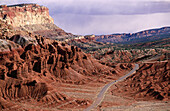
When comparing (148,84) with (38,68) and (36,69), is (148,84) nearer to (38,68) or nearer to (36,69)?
(38,68)

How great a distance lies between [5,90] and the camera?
116m

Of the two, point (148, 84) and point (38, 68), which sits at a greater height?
point (38, 68)


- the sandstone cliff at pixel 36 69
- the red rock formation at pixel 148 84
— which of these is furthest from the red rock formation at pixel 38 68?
the red rock formation at pixel 148 84

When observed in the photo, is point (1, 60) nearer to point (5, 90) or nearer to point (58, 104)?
point (5, 90)

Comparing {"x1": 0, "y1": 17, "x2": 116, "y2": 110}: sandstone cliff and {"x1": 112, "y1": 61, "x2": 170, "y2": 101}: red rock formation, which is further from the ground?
{"x1": 0, "y1": 17, "x2": 116, "y2": 110}: sandstone cliff

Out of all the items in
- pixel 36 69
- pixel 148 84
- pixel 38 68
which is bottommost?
pixel 148 84

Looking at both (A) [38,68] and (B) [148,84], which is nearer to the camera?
(B) [148,84]

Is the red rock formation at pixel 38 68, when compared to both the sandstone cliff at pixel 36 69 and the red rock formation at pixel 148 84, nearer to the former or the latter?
the sandstone cliff at pixel 36 69

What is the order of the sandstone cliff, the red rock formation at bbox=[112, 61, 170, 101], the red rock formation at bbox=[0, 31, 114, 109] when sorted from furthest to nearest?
the red rock formation at bbox=[112, 61, 170, 101] < the red rock formation at bbox=[0, 31, 114, 109] < the sandstone cliff

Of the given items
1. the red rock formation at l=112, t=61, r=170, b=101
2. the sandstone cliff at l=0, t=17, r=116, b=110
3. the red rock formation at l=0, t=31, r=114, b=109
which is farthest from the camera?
the red rock formation at l=112, t=61, r=170, b=101

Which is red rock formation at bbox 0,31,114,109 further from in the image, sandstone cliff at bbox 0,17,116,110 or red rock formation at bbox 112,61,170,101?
red rock formation at bbox 112,61,170,101

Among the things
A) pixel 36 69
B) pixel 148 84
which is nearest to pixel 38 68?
pixel 36 69

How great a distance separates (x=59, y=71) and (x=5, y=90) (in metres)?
52.8

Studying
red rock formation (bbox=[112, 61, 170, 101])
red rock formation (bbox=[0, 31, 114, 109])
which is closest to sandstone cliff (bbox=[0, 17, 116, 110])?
red rock formation (bbox=[0, 31, 114, 109])
